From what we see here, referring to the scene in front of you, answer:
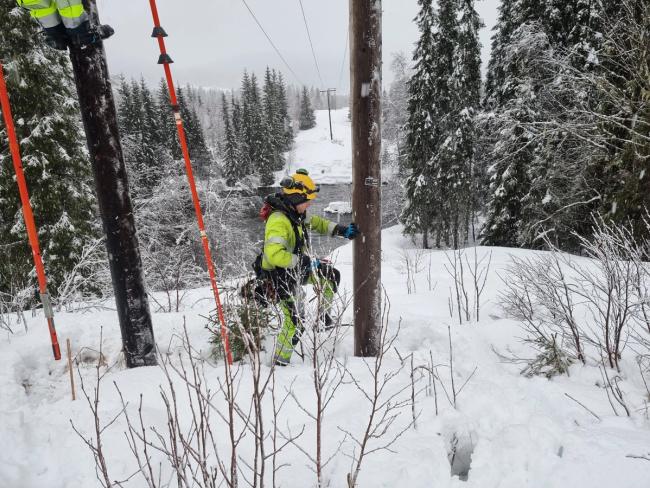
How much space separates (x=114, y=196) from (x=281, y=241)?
1.44 m

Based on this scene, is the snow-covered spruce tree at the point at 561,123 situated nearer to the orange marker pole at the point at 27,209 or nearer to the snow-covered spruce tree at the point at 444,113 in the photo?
the snow-covered spruce tree at the point at 444,113

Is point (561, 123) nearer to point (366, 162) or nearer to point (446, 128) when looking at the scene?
point (446, 128)

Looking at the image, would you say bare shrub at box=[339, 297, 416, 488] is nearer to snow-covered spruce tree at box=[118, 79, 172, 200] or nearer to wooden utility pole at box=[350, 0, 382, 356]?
wooden utility pole at box=[350, 0, 382, 356]

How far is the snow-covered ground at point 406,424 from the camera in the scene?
72.9 inches

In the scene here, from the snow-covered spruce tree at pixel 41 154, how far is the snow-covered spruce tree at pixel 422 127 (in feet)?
52.0

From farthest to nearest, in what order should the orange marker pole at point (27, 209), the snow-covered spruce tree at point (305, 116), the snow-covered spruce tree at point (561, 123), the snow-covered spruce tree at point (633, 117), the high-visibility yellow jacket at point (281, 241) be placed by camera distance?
the snow-covered spruce tree at point (305, 116)
the snow-covered spruce tree at point (561, 123)
the snow-covered spruce tree at point (633, 117)
the high-visibility yellow jacket at point (281, 241)
the orange marker pole at point (27, 209)

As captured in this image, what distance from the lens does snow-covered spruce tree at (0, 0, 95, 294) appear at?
8.77 metres

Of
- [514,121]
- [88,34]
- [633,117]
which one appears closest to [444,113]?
[514,121]

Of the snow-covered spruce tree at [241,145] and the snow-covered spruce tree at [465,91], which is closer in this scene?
the snow-covered spruce tree at [465,91]

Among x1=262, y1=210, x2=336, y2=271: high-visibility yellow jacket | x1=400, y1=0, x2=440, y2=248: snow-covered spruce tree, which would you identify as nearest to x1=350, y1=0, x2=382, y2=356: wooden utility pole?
x1=262, y1=210, x2=336, y2=271: high-visibility yellow jacket

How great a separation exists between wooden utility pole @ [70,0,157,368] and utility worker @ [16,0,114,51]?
0.09 meters

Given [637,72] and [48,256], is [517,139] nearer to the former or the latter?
[637,72]

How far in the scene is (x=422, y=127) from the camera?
19.8m

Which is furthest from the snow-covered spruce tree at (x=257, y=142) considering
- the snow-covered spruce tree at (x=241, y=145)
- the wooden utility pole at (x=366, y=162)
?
the wooden utility pole at (x=366, y=162)
